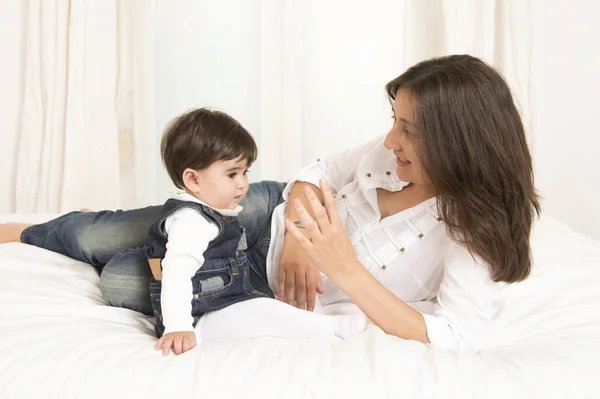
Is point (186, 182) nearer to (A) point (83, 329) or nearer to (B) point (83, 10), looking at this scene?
(A) point (83, 329)

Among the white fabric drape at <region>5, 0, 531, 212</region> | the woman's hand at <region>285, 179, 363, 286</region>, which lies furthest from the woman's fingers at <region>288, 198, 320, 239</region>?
the white fabric drape at <region>5, 0, 531, 212</region>

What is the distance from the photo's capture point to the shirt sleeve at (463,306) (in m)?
1.31

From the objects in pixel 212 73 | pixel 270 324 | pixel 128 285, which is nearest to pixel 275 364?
pixel 270 324

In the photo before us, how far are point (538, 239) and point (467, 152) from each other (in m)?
0.81

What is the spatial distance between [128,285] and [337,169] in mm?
703

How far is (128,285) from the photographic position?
4.99ft


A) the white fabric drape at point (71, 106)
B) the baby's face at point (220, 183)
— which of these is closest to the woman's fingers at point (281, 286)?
the baby's face at point (220, 183)

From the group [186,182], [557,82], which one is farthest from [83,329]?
[557,82]

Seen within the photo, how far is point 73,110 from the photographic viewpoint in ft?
11.0

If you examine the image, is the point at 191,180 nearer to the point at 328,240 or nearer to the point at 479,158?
the point at 328,240

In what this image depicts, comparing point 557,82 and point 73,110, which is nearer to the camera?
point 73,110

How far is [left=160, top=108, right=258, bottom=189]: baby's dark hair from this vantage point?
1457 mm

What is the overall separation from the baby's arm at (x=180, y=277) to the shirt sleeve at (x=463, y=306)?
1.58ft

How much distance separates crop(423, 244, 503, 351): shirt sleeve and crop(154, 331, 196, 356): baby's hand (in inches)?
18.7
